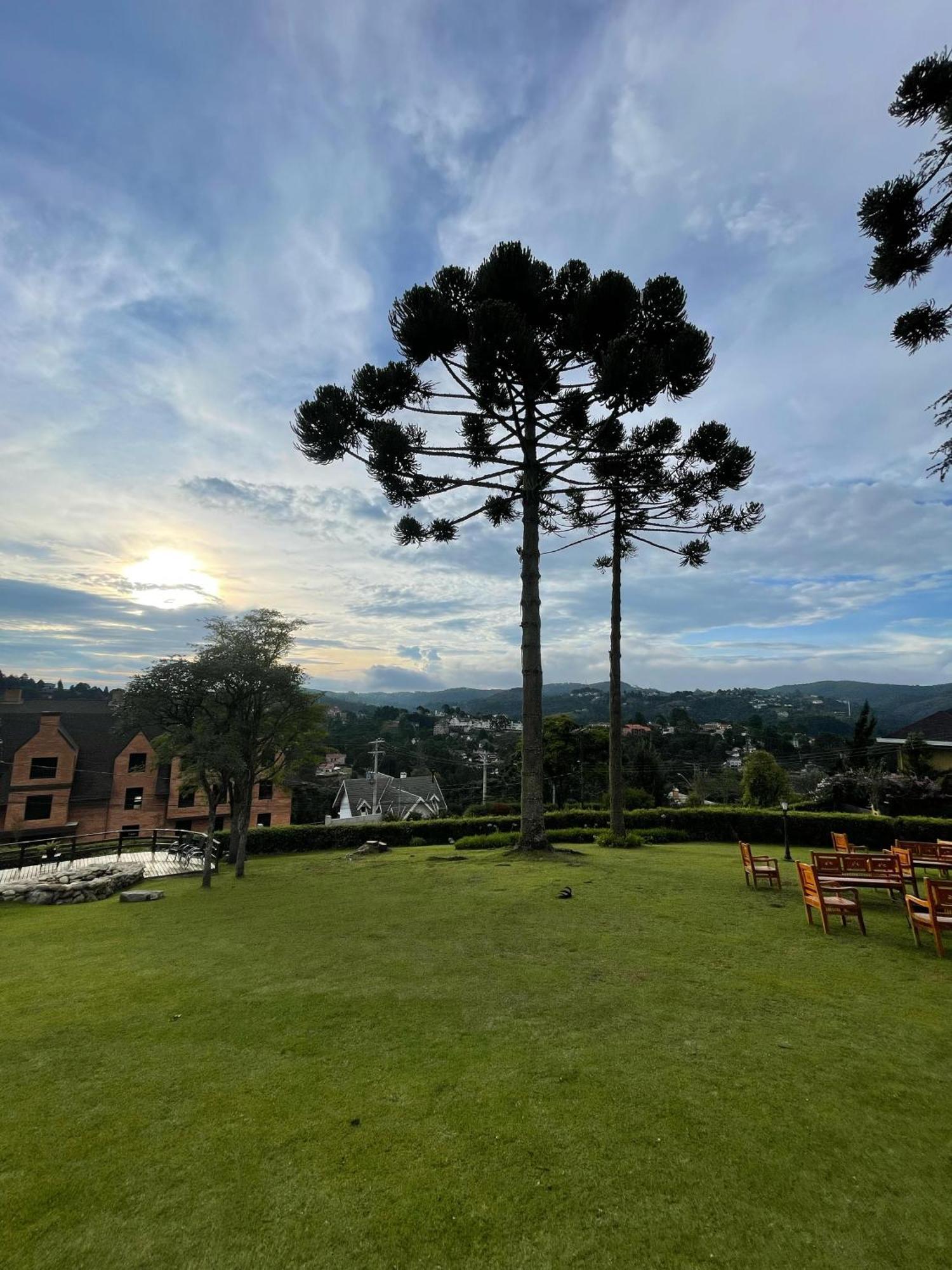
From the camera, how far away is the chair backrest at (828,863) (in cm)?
900

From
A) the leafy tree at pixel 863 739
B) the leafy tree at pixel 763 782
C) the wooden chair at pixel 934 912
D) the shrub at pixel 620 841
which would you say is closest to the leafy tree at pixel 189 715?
the shrub at pixel 620 841

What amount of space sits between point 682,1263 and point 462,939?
4.94m

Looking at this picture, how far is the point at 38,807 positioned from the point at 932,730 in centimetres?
4487

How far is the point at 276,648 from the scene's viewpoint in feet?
53.9

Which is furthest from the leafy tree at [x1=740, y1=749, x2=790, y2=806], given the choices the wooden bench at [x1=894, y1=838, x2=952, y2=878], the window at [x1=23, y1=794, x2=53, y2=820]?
the window at [x1=23, y1=794, x2=53, y2=820]

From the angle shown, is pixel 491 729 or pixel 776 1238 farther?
pixel 491 729

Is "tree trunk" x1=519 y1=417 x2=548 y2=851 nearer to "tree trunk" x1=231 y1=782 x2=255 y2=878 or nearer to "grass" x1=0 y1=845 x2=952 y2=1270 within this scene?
"grass" x1=0 y1=845 x2=952 y2=1270

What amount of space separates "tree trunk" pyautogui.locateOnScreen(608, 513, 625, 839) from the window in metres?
28.6

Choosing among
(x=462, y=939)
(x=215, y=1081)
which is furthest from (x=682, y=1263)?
(x=462, y=939)

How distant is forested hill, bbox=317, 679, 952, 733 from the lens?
106188mm

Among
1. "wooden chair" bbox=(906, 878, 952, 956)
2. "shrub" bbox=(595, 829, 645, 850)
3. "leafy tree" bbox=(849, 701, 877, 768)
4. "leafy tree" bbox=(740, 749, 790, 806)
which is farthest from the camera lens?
"leafy tree" bbox=(849, 701, 877, 768)

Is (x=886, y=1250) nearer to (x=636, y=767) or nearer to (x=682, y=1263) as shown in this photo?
(x=682, y=1263)

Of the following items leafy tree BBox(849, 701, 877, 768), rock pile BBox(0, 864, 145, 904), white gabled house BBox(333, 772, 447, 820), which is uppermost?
leafy tree BBox(849, 701, 877, 768)

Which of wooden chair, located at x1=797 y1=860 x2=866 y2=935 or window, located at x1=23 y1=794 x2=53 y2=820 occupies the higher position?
wooden chair, located at x1=797 y1=860 x2=866 y2=935
